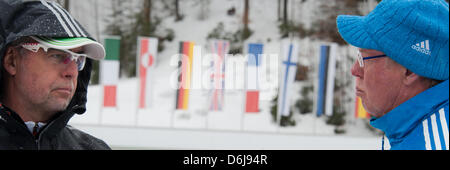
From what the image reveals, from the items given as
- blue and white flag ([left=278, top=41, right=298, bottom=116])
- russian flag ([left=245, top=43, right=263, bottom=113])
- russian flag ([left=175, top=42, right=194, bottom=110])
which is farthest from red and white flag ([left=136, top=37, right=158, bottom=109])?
blue and white flag ([left=278, top=41, right=298, bottom=116])

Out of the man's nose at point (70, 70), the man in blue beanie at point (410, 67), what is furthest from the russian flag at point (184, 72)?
the man in blue beanie at point (410, 67)

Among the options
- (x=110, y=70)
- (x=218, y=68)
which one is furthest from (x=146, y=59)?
(x=218, y=68)

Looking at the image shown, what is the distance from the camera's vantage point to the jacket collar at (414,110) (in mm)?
1207

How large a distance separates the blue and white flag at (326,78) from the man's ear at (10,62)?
9839 mm

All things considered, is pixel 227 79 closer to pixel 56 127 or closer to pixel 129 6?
pixel 129 6

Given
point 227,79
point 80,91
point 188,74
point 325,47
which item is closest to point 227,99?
point 227,79

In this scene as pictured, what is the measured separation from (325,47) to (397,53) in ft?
31.8

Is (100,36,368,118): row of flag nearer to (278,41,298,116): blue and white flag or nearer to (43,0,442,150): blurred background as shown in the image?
(278,41,298,116): blue and white flag

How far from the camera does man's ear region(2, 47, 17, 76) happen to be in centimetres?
132

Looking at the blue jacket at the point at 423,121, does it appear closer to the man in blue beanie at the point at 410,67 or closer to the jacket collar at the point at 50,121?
the man in blue beanie at the point at 410,67

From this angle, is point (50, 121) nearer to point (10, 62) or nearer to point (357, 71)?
point (10, 62)

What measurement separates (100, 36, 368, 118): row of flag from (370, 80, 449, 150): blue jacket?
30.5 feet

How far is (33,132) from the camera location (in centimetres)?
138

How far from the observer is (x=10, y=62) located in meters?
1.33
